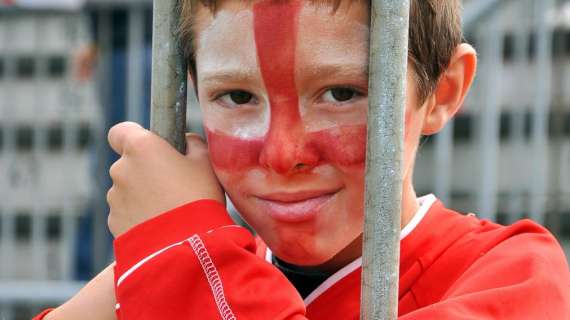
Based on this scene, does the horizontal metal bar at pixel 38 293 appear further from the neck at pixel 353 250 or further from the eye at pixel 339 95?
the eye at pixel 339 95

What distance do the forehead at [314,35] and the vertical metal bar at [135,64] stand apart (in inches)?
115

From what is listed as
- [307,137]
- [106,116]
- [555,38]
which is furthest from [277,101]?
[106,116]

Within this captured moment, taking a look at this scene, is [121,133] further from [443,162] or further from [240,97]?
[443,162]

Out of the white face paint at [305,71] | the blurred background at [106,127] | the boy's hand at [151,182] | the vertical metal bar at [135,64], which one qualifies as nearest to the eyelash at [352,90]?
the white face paint at [305,71]

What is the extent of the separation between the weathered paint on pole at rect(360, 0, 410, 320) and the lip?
0.60 feet

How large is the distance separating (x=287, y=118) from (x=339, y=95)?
8cm

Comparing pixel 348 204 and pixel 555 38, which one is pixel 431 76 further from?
pixel 555 38

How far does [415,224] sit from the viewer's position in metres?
1.58

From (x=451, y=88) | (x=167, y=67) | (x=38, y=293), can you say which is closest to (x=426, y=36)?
(x=451, y=88)

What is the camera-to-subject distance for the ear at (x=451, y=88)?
1.55m

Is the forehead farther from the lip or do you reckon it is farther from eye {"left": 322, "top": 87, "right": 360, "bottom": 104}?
the lip

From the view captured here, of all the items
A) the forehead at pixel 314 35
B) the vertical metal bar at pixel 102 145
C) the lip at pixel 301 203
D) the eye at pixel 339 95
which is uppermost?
the forehead at pixel 314 35

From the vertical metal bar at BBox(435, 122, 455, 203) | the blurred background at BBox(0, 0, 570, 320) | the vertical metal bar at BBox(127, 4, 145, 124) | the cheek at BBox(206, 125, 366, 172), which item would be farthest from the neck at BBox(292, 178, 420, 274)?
the vertical metal bar at BBox(127, 4, 145, 124)

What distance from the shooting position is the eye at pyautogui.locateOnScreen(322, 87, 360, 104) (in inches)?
51.8
